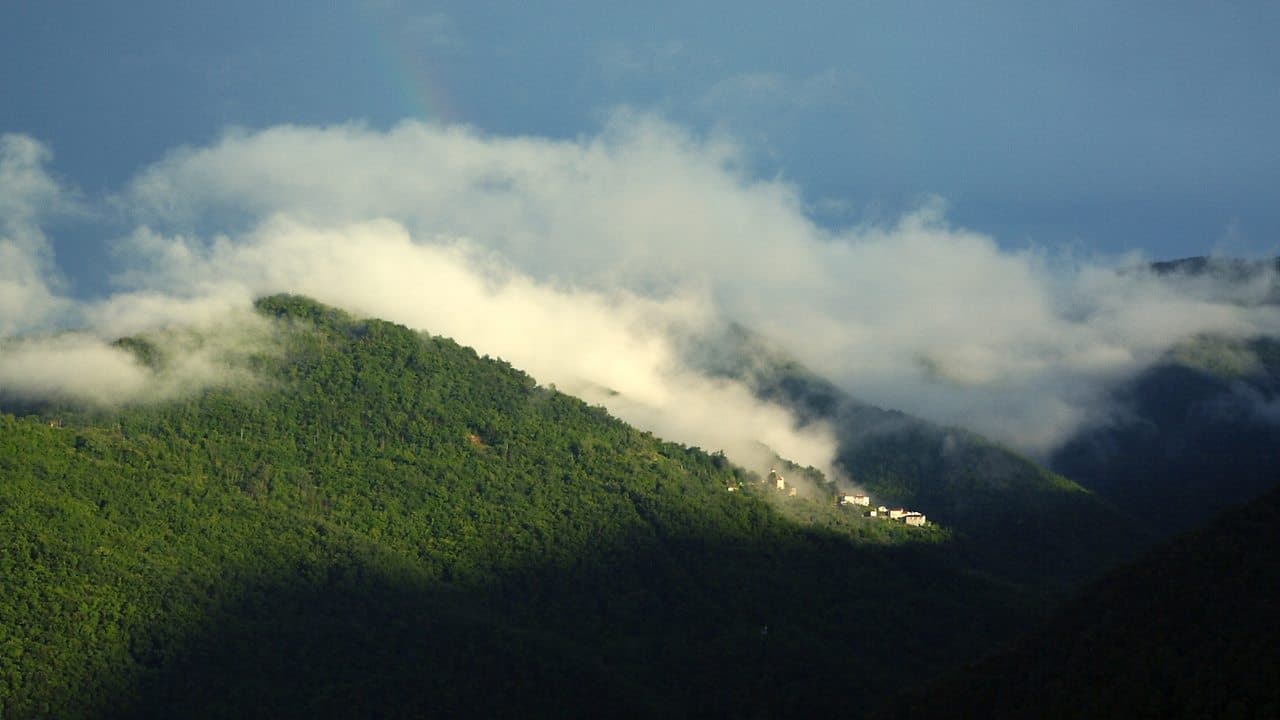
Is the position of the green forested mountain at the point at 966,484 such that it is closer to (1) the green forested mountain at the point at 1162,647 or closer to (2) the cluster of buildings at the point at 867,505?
(2) the cluster of buildings at the point at 867,505

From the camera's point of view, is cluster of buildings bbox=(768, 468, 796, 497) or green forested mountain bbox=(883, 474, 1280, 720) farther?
cluster of buildings bbox=(768, 468, 796, 497)

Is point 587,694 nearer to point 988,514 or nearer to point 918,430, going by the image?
point 988,514

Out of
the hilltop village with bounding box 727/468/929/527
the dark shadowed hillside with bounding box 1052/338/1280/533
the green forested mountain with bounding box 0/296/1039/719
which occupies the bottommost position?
the green forested mountain with bounding box 0/296/1039/719

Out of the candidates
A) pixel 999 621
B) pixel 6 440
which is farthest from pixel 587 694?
pixel 6 440

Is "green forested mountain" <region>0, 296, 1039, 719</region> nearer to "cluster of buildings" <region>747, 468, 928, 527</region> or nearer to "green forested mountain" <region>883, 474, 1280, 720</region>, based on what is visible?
"cluster of buildings" <region>747, 468, 928, 527</region>

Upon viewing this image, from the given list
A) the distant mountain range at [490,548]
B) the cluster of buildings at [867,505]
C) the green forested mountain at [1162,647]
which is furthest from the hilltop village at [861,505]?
the green forested mountain at [1162,647]

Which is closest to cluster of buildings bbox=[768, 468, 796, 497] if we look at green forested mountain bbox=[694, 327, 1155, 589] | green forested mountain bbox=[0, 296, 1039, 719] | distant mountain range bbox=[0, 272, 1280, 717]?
distant mountain range bbox=[0, 272, 1280, 717]

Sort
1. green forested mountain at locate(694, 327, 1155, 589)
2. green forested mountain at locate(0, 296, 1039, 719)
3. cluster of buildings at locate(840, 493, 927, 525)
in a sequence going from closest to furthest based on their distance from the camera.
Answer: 1. green forested mountain at locate(0, 296, 1039, 719)
2. green forested mountain at locate(694, 327, 1155, 589)
3. cluster of buildings at locate(840, 493, 927, 525)
